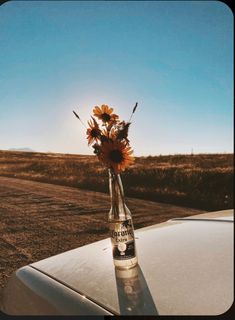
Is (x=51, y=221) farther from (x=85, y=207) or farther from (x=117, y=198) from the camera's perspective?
(x=117, y=198)

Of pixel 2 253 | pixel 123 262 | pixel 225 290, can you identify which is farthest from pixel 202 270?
pixel 2 253

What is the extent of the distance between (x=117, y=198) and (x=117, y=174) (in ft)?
0.22

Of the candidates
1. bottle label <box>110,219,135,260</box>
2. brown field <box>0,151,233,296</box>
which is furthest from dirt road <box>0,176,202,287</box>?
bottle label <box>110,219,135,260</box>

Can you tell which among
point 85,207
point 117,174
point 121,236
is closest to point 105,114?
point 117,174

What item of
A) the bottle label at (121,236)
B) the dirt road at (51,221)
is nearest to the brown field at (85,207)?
the dirt road at (51,221)

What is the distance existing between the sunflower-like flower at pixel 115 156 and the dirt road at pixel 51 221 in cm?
212

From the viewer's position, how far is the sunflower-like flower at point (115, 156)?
1159 millimetres

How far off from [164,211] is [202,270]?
514 centimetres

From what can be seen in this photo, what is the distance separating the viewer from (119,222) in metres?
1.15

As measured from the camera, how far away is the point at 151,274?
921 millimetres

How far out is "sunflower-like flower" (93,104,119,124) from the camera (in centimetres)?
127

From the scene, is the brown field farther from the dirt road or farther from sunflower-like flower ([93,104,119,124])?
sunflower-like flower ([93,104,119,124])

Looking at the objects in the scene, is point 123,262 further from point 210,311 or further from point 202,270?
point 210,311

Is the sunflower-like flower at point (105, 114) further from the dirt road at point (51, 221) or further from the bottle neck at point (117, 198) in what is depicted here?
the dirt road at point (51, 221)
